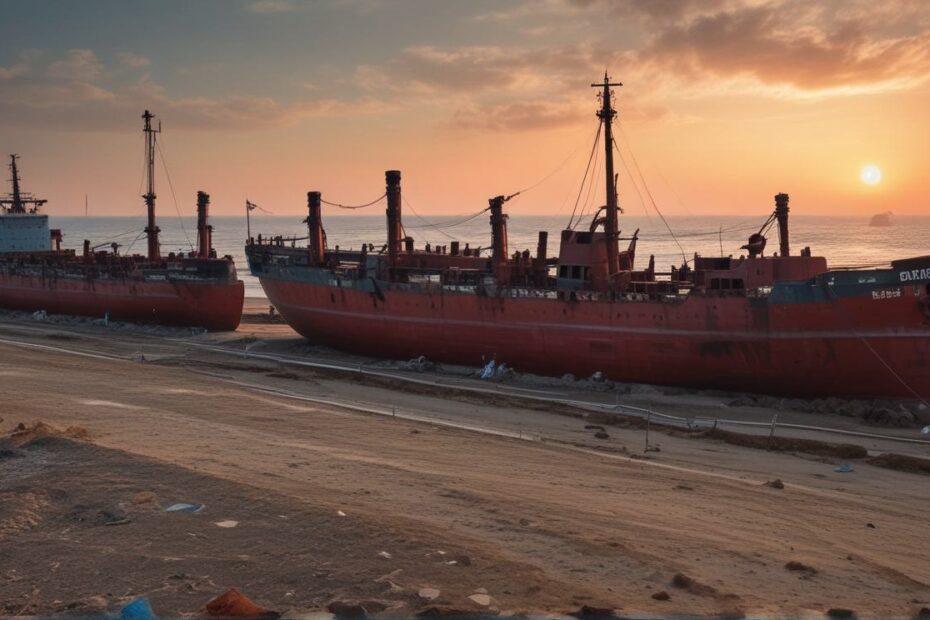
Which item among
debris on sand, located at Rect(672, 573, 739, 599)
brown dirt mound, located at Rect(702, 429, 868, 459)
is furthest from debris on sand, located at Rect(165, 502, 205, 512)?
brown dirt mound, located at Rect(702, 429, 868, 459)

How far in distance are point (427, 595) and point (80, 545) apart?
3978mm

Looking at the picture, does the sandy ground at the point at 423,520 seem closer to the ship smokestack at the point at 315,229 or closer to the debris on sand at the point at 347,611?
the debris on sand at the point at 347,611

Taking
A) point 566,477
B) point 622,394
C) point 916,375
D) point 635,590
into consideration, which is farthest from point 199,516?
point 916,375

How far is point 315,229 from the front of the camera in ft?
141

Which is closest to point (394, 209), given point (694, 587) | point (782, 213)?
point (782, 213)

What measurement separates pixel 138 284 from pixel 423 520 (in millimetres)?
40157

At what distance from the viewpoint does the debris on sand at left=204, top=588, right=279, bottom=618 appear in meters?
7.18

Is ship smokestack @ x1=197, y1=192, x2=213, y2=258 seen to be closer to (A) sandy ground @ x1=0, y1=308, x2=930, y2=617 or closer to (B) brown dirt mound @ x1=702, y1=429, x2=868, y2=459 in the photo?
(A) sandy ground @ x1=0, y1=308, x2=930, y2=617

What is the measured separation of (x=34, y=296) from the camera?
51.8 metres

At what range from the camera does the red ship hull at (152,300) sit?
44.2 metres

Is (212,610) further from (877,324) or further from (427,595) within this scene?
(877,324)

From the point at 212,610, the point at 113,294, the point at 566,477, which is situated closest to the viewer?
the point at 212,610

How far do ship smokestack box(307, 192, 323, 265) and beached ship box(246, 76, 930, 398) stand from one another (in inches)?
64.3

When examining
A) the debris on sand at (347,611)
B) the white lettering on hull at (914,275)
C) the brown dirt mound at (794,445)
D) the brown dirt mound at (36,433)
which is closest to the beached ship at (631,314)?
the white lettering on hull at (914,275)
